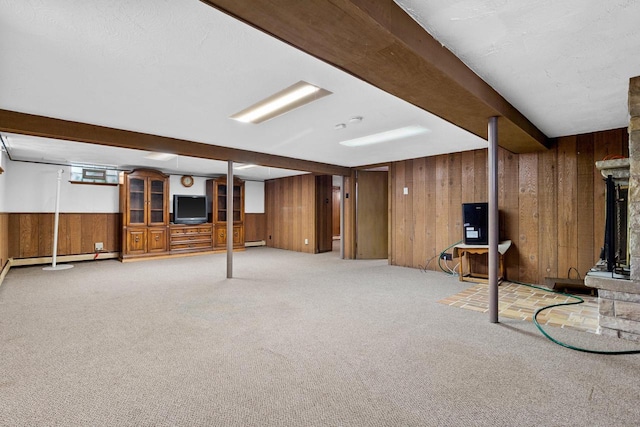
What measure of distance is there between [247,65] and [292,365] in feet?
6.89

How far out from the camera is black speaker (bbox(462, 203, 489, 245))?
183 inches

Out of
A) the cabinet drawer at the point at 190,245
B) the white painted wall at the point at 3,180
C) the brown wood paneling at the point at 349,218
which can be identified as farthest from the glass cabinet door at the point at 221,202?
A: the white painted wall at the point at 3,180

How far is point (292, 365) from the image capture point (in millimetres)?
2053

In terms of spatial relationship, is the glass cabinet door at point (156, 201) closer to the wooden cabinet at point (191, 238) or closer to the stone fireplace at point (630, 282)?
the wooden cabinet at point (191, 238)

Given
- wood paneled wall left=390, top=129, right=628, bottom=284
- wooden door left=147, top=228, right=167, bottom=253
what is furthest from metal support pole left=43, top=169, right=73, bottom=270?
wood paneled wall left=390, top=129, right=628, bottom=284

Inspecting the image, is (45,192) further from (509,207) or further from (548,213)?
(548,213)

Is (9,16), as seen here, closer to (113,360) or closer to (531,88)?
(113,360)

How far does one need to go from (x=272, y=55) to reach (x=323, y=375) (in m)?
2.10

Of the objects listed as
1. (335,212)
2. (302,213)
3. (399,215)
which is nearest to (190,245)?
(302,213)

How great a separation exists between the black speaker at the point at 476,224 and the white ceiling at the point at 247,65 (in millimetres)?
1400

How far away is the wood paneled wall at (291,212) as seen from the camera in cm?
816

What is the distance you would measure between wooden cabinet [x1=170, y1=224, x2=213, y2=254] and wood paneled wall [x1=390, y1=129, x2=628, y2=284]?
201 inches

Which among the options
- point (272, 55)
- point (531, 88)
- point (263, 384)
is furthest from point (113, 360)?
point (531, 88)

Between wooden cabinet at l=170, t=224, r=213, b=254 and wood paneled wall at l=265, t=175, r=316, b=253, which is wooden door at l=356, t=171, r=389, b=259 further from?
wooden cabinet at l=170, t=224, r=213, b=254
